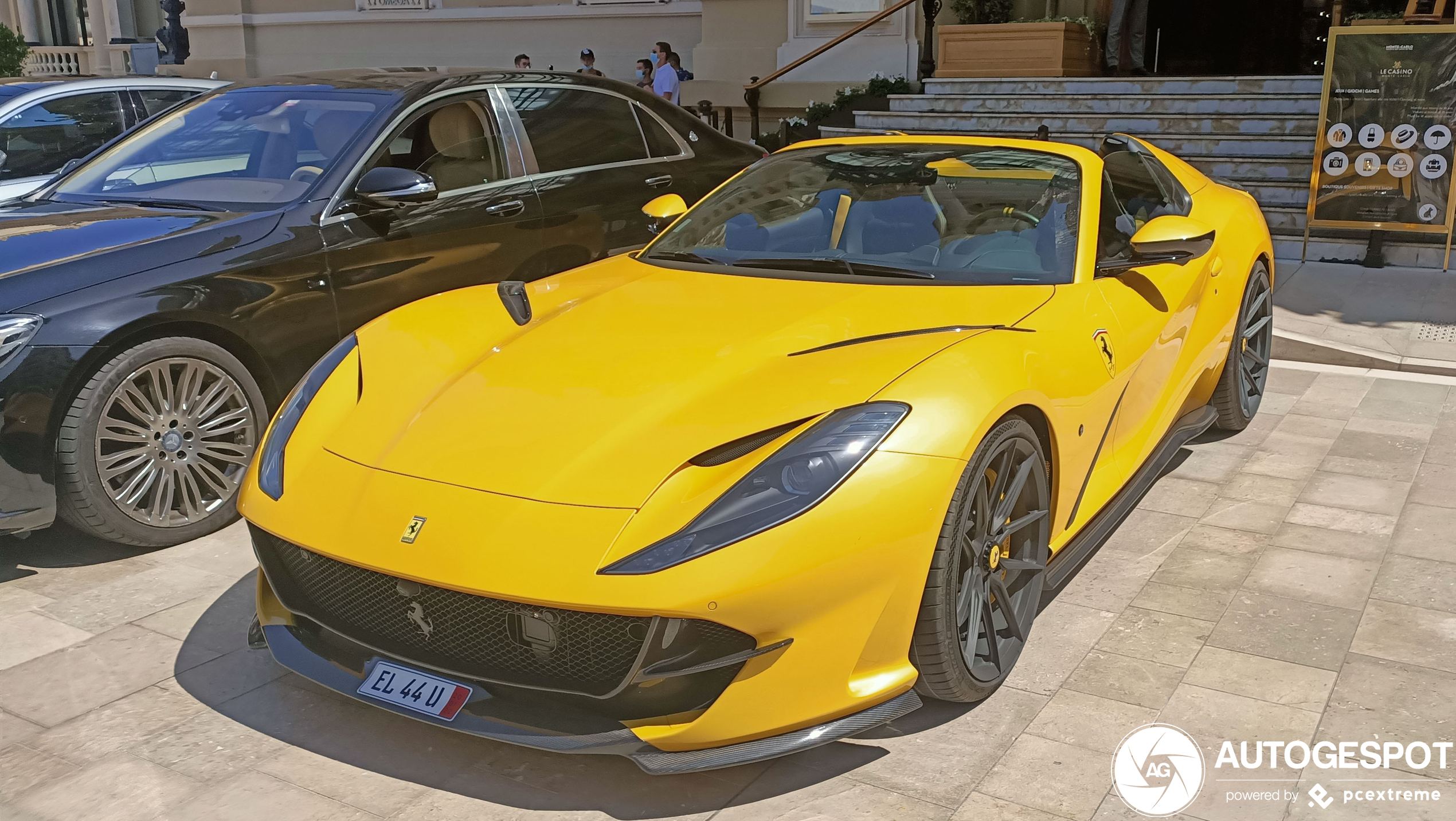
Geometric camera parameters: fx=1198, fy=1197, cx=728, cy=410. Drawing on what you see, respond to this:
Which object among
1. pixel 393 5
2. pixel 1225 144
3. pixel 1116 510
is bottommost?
pixel 1116 510

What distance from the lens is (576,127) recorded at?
5984 millimetres

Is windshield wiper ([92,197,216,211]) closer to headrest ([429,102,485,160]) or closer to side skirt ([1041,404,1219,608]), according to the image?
headrest ([429,102,485,160])

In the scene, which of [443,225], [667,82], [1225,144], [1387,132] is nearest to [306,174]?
Result: [443,225]

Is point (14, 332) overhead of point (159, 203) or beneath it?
beneath

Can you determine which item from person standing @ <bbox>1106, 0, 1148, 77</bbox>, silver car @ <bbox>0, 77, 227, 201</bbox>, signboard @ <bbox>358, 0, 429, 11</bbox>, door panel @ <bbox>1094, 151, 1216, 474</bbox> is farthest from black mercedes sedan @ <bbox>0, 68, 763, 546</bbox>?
signboard @ <bbox>358, 0, 429, 11</bbox>

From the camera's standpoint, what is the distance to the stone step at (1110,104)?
11586mm

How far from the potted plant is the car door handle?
9.29 m

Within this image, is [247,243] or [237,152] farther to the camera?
[237,152]

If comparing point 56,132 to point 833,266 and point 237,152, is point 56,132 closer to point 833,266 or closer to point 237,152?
point 237,152

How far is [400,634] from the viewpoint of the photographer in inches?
110

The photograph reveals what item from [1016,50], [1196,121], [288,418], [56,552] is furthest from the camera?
[1016,50]

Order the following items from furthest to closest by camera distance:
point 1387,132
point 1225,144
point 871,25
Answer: point 871,25
point 1225,144
point 1387,132

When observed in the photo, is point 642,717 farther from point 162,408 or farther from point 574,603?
point 162,408

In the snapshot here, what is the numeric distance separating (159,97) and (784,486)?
674cm
